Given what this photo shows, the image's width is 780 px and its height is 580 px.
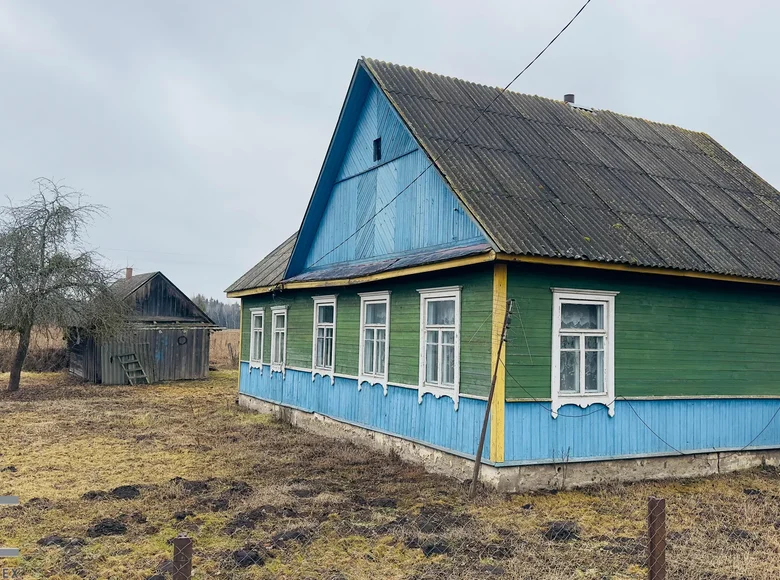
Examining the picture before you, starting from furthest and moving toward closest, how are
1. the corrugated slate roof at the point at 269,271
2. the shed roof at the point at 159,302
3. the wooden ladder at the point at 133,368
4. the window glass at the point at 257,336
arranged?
the shed roof at the point at 159,302
the wooden ladder at the point at 133,368
the window glass at the point at 257,336
the corrugated slate roof at the point at 269,271

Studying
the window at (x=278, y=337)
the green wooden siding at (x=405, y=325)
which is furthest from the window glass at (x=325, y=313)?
the window at (x=278, y=337)

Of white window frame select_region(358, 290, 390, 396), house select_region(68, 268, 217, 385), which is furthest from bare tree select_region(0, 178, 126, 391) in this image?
white window frame select_region(358, 290, 390, 396)

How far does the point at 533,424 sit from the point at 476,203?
2.77m

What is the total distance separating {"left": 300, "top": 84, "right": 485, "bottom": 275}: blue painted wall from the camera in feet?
32.2

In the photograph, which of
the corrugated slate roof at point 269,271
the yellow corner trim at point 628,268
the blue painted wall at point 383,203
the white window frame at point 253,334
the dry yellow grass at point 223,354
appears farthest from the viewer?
the dry yellow grass at point 223,354

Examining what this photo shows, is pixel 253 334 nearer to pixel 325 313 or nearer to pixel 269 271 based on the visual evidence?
pixel 269 271

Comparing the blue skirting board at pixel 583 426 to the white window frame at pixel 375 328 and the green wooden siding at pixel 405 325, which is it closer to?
the white window frame at pixel 375 328

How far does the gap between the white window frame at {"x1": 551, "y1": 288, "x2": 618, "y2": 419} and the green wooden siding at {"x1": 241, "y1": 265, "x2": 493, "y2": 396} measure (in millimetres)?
853

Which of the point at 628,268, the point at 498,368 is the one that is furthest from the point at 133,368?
the point at 628,268

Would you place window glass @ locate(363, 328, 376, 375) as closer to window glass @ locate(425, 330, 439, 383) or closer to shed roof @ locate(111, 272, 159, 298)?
window glass @ locate(425, 330, 439, 383)

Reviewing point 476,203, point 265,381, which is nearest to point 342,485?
point 476,203

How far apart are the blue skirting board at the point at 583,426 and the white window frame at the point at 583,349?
0.33ft

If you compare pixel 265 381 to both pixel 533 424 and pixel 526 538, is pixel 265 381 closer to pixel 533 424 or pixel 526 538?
pixel 533 424

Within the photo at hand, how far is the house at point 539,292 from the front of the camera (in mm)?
8367
